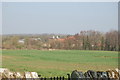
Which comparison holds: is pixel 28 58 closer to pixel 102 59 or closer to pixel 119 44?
pixel 102 59

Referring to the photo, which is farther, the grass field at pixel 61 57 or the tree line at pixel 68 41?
the tree line at pixel 68 41

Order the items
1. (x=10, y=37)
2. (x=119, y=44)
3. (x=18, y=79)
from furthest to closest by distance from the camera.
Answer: (x=119, y=44) < (x=10, y=37) < (x=18, y=79)

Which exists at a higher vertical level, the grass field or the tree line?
the tree line

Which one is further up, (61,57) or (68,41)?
(68,41)

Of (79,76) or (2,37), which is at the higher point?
(2,37)

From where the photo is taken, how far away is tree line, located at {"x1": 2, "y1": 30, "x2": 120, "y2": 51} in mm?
12969

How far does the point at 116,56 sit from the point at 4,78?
31.5 feet

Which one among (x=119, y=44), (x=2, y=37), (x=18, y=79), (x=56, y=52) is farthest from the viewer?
(x=119, y=44)

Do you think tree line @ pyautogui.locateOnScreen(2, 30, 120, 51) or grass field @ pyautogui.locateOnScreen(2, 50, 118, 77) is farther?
tree line @ pyautogui.locateOnScreen(2, 30, 120, 51)

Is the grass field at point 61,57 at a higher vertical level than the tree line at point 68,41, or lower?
lower

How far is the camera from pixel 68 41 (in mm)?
13500

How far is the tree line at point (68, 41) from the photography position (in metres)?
13.0

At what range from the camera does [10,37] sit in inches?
496

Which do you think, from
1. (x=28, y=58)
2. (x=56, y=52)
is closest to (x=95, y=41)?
(x=56, y=52)
